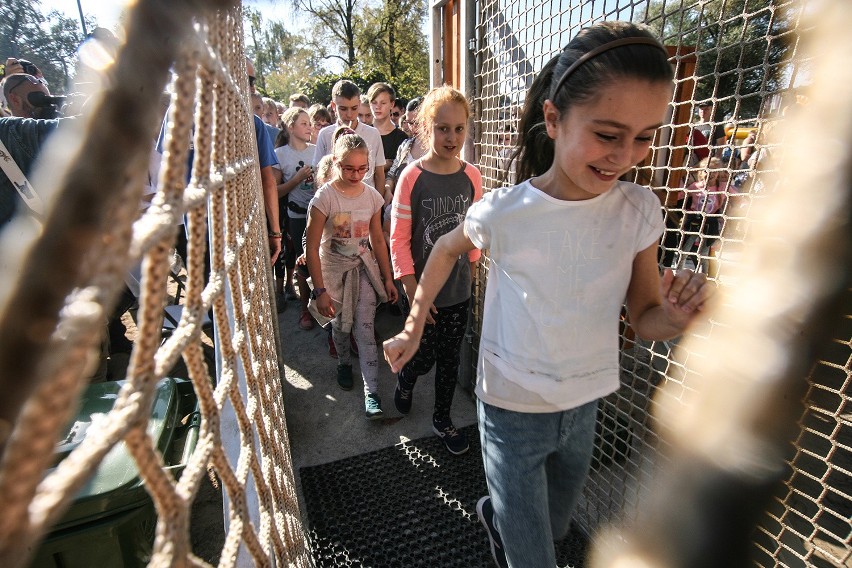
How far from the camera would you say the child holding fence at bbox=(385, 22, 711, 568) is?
1.31 meters

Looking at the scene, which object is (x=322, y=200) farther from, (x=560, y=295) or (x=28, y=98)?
(x=28, y=98)

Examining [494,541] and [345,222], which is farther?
[345,222]

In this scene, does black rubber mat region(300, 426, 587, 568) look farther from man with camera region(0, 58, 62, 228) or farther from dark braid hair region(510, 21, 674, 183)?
man with camera region(0, 58, 62, 228)

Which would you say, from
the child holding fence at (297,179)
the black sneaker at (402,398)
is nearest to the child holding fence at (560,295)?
the black sneaker at (402,398)

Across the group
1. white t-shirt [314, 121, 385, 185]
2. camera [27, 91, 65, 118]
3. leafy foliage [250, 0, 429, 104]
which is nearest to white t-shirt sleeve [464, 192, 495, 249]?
white t-shirt [314, 121, 385, 185]

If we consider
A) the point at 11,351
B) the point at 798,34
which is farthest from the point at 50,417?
the point at 798,34

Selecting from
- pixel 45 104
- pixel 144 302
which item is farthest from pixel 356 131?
pixel 144 302

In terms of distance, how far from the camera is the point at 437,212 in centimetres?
253

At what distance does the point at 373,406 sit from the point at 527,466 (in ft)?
5.42

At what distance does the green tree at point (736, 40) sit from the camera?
4.33 ft

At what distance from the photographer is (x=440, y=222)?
101 inches

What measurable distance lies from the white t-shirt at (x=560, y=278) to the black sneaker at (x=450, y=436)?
134 centimetres

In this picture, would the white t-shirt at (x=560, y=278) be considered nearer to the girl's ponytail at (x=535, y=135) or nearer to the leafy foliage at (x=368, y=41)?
the girl's ponytail at (x=535, y=135)

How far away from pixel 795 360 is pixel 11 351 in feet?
1.64
